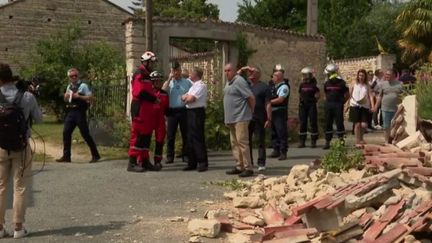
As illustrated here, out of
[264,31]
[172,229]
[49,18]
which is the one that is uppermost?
[49,18]

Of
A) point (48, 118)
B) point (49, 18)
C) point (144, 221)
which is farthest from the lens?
point (49, 18)

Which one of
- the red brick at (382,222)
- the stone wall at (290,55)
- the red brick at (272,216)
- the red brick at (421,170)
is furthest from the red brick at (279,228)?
the stone wall at (290,55)

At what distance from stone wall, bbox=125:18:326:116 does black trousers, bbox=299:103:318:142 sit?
2978 mm

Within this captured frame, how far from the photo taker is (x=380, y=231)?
19.2 ft

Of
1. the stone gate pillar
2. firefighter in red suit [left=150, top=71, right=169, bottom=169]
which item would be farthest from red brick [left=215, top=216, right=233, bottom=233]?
the stone gate pillar

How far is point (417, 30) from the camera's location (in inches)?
1023

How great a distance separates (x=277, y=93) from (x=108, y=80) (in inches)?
221

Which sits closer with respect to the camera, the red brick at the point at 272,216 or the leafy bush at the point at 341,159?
the red brick at the point at 272,216

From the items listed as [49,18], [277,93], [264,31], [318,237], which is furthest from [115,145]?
[49,18]

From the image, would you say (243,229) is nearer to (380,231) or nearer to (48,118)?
(380,231)

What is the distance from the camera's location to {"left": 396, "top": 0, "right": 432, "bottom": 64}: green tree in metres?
25.9

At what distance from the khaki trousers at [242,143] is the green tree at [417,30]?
17690 millimetres

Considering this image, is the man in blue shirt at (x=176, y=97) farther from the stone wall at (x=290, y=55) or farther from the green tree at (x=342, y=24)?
the green tree at (x=342, y=24)

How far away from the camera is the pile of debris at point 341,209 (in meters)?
5.92
